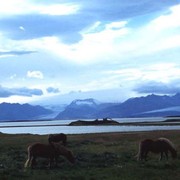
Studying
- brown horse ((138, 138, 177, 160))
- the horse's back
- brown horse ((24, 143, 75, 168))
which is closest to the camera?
brown horse ((24, 143, 75, 168))

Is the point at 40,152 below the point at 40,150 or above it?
below

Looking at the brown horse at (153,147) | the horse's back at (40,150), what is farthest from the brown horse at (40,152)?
the brown horse at (153,147)

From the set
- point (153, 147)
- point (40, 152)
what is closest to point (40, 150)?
point (40, 152)

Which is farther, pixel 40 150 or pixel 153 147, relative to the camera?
pixel 153 147

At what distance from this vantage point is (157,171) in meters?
23.8

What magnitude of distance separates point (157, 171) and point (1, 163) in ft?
34.6

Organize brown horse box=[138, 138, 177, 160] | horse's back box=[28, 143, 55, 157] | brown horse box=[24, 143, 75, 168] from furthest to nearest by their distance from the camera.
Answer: brown horse box=[138, 138, 177, 160] → horse's back box=[28, 143, 55, 157] → brown horse box=[24, 143, 75, 168]

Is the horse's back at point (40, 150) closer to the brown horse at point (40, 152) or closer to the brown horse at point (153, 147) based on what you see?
the brown horse at point (40, 152)

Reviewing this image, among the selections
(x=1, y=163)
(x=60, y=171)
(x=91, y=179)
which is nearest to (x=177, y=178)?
(x=91, y=179)

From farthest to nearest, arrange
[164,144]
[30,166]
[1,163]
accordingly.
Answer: [164,144] → [1,163] → [30,166]

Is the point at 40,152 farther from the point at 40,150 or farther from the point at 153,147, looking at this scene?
the point at 153,147

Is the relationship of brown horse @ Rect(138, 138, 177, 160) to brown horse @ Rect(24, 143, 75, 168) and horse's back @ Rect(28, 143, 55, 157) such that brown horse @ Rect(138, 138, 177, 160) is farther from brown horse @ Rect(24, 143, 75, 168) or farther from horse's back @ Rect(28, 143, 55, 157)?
horse's back @ Rect(28, 143, 55, 157)

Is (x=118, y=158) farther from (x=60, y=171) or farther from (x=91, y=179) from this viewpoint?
(x=91, y=179)

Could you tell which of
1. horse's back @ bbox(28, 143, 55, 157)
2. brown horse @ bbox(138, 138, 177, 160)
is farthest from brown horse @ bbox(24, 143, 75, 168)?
brown horse @ bbox(138, 138, 177, 160)
